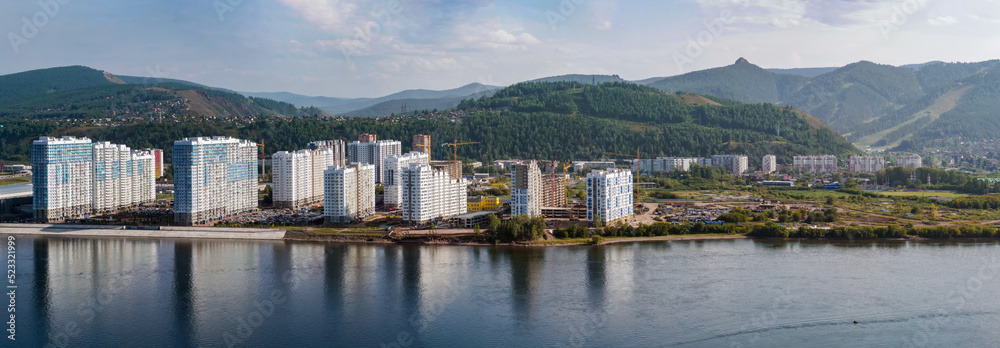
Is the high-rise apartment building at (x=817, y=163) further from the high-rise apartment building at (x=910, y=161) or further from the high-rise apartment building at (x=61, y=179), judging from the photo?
the high-rise apartment building at (x=61, y=179)

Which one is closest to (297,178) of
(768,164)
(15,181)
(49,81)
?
(15,181)

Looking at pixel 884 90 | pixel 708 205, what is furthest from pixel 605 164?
pixel 884 90

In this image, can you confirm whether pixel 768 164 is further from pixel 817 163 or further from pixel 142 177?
pixel 142 177

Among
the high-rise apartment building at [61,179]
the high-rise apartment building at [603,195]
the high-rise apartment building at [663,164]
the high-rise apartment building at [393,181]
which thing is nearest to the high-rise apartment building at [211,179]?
the high-rise apartment building at [61,179]

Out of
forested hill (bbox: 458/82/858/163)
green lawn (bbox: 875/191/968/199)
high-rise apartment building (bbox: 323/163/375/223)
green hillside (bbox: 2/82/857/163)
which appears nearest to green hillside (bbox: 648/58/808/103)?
forested hill (bbox: 458/82/858/163)

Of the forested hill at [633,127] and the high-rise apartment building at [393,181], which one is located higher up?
the forested hill at [633,127]

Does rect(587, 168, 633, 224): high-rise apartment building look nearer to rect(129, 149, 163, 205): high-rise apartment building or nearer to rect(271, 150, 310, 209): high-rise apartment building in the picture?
rect(271, 150, 310, 209): high-rise apartment building
